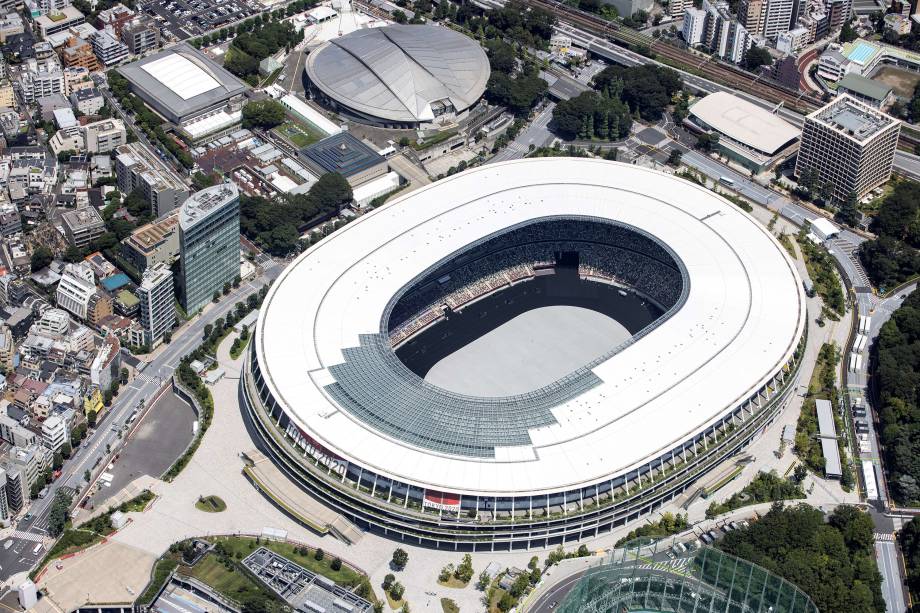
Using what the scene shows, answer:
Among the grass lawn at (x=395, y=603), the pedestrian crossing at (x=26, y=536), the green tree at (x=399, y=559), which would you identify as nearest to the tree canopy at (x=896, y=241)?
the green tree at (x=399, y=559)

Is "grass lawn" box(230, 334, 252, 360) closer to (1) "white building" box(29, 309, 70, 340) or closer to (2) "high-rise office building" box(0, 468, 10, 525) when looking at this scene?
(1) "white building" box(29, 309, 70, 340)

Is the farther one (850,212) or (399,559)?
(850,212)

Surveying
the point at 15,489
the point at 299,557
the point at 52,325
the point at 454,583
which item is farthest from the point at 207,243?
the point at 454,583

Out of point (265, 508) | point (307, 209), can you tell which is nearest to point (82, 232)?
point (307, 209)

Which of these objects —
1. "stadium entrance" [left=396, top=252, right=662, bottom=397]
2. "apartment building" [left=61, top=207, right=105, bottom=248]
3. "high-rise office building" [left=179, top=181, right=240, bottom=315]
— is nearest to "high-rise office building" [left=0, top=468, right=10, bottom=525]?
"high-rise office building" [left=179, top=181, right=240, bottom=315]

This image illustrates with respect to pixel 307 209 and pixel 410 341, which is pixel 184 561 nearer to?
pixel 410 341

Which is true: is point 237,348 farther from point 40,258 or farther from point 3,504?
point 3,504
